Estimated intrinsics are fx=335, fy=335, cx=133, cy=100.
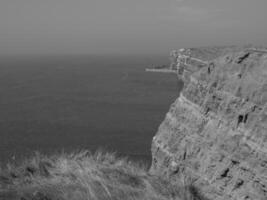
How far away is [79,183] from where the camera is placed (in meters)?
7.95

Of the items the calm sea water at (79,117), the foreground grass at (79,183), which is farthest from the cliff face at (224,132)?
the calm sea water at (79,117)

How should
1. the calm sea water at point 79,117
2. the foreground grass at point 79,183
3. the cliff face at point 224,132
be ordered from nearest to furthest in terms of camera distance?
the foreground grass at point 79,183
the cliff face at point 224,132
the calm sea water at point 79,117

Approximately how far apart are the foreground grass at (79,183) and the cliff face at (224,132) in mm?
1170

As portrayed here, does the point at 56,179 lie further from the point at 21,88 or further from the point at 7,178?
the point at 21,88

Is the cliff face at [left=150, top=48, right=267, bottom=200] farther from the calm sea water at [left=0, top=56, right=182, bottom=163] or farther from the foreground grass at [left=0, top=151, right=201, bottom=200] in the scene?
the calm sea water at [left=0, top=56, right=182, bottom=163]

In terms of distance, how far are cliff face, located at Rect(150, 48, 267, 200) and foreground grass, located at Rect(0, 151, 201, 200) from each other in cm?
117

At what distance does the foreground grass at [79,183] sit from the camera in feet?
24.0

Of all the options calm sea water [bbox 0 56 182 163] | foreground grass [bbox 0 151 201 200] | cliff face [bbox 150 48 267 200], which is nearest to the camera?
foreground grass [bbox 0 151 201 200]

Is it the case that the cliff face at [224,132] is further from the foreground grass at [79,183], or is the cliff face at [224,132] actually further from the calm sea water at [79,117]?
the calm sea water at [79,117]

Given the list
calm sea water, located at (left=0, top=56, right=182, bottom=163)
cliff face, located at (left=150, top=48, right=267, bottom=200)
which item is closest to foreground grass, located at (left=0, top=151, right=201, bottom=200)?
cliff face, located at (left=150, top=48, right=267, bottom=200)

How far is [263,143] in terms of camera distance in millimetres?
7688

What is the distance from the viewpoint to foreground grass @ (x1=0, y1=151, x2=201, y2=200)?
731cm

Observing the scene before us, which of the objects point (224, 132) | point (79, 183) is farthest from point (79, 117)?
point (79, 183)

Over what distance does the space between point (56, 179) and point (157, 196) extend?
2.57 meters
